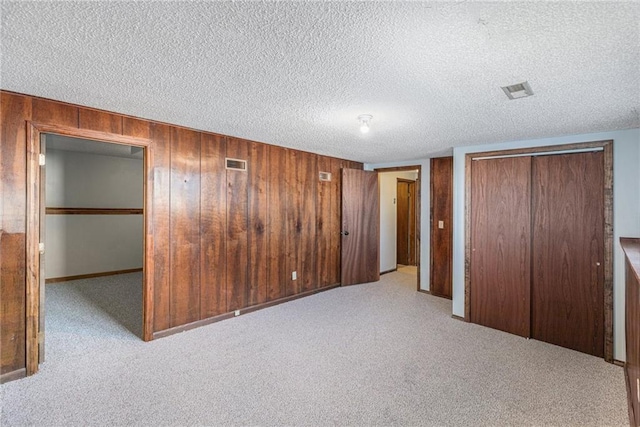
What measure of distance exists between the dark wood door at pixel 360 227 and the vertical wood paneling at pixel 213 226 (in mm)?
2222

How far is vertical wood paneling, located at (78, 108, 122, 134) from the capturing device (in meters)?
2.76

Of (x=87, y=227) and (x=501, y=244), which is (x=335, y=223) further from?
(x=87, y=227)

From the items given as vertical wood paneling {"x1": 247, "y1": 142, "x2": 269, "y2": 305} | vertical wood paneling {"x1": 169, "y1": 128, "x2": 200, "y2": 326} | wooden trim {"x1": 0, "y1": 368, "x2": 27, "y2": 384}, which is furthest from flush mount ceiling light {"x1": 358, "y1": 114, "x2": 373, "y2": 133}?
wooden trim {"x1": 0, "y1": 368, "x2": 27, "y2": 384}

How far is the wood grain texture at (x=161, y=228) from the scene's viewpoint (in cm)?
324

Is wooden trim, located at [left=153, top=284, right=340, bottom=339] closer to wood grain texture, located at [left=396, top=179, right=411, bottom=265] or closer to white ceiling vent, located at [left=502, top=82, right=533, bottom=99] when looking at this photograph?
wood grain texture, located at [left=396, top=179, right=411, bottom=265]

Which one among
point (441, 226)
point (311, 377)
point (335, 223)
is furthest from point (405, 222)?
point (311, 377)

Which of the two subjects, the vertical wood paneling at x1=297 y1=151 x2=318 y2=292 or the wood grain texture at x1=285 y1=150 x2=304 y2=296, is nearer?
the wood grain texture at x1=285 y1=150 x2=304 y2=296

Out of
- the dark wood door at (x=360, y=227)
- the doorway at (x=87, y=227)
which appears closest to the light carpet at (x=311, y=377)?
the doorway at (x=87, y=227)

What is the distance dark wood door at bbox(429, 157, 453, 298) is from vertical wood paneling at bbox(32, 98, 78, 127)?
4.61 meters

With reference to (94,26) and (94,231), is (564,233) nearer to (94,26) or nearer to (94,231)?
(94,26)

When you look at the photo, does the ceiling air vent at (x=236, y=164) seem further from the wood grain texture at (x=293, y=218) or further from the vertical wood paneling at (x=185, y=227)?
the wood grain texture at (x=293, y=218)

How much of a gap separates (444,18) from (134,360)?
11.0ft

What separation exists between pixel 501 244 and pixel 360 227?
93.1 inches

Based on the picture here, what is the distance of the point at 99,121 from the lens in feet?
9.35
